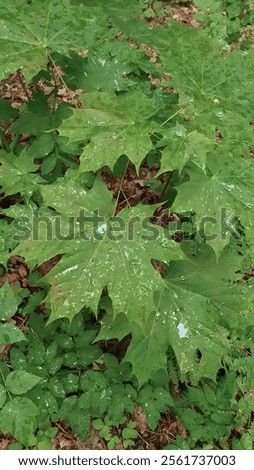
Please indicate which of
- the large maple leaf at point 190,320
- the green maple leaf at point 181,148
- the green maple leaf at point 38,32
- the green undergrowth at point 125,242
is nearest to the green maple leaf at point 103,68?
the green undergrowth at point 125,242

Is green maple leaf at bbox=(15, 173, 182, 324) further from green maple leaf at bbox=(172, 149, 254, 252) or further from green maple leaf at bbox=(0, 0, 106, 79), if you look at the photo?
green maple leaf at bbox=(0, 0, 106, 79)

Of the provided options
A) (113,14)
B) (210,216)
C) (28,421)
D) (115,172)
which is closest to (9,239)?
(115,172)

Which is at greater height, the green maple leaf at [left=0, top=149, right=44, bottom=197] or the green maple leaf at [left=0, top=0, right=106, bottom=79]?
the green maple leaf at [left=0, top=0, right=106, bottom=79]

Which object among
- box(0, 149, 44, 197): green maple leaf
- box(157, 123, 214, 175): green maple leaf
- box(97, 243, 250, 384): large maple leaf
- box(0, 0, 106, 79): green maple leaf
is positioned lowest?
box(97, 243, 250, 384): large maple leaf

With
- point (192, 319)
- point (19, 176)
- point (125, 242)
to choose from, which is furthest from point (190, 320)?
point (19, 176)

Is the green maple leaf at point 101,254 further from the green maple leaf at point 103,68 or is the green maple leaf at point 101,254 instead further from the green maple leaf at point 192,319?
the green maple leaf at point 103,68

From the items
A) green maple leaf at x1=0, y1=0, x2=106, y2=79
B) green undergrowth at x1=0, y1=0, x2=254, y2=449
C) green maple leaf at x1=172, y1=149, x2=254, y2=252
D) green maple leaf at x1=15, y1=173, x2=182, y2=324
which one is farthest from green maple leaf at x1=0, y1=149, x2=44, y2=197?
green maple leaf at x1=172, y1=149, x2=254, y2=252
